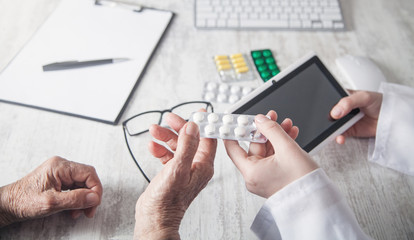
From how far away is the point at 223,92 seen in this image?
0.73m

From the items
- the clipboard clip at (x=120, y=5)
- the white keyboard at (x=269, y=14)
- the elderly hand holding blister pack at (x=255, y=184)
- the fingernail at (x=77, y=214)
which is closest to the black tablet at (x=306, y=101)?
the elderly hand holding blister pack at (x=255, y=184)

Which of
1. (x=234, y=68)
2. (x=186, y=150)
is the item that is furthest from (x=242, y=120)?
(x=234, y=68)

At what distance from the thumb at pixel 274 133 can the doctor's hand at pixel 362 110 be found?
191 millimetres

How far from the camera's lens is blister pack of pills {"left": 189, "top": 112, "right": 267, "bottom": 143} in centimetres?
55

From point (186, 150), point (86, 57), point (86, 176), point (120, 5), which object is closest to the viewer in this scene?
point (186, 150)

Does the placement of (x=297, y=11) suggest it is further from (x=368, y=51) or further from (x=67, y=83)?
(x=67, y=83)

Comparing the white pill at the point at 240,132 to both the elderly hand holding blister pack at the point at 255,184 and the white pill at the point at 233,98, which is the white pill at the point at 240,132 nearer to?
the elderly hand holding blister pack at the point at 255,184

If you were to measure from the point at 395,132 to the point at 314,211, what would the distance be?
328 millimetres

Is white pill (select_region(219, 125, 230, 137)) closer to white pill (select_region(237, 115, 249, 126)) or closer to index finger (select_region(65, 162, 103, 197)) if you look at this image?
white pill (select_region(237, 115, 249, 126))

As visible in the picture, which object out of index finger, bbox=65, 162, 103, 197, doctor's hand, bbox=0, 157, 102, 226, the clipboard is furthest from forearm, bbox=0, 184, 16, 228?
the clipboard

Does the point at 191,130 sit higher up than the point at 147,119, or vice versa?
the point at 191,130

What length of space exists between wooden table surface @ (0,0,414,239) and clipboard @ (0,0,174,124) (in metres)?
0.02

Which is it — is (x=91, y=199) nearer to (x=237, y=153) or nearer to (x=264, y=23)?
(x=237, y=153)

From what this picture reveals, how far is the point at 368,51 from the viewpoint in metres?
0.83
